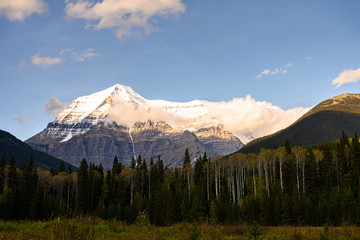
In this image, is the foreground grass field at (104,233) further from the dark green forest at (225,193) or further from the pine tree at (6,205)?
the pine tree at (6,205)

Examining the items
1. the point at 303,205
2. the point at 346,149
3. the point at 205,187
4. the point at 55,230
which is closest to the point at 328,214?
the point at 303,205

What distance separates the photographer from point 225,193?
8212cm

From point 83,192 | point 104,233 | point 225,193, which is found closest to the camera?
point 104,233

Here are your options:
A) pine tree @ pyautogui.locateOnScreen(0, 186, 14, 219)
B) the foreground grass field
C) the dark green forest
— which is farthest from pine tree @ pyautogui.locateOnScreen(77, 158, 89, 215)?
the foreground grass field

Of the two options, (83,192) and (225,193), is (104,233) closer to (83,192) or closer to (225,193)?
(225,193)

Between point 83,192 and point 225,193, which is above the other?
point 83,192

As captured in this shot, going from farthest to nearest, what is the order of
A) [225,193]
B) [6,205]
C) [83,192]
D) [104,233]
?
1. [83,192]
2. [225,193]
3. [6,205]
4. [104,233]

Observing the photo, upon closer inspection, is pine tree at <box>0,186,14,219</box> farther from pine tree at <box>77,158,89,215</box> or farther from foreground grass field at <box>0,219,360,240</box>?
foreground grass field at <box>0,219,360,240</box>

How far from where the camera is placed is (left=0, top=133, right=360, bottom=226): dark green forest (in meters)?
62.6

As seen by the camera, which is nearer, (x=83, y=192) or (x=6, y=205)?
(x=6, y=205)

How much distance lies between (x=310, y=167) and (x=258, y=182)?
46.6ft

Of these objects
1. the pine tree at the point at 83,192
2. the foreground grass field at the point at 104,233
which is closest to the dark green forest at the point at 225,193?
the pine tree at the point at 83,192

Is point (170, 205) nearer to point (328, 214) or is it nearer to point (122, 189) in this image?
point (122, 189)

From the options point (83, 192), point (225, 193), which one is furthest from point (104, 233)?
point (83, 192)
